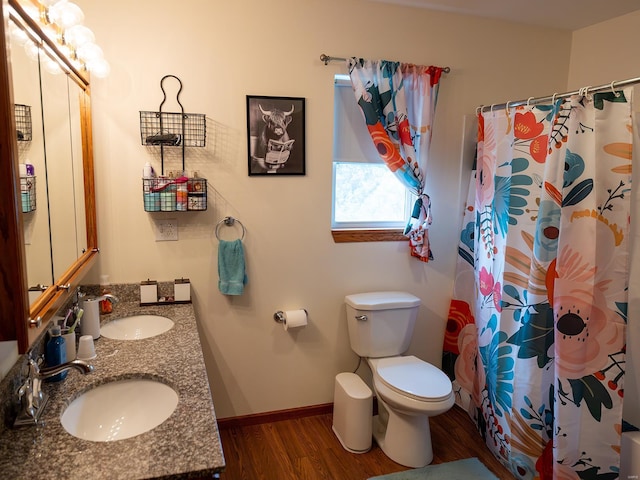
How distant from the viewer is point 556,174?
6.72 feet

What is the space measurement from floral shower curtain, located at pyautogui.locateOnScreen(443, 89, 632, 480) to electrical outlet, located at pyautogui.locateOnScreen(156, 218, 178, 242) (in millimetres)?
1797

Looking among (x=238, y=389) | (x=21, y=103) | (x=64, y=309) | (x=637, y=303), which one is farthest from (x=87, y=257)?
(x=637, y=303)

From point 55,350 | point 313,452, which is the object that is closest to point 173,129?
point 55,350

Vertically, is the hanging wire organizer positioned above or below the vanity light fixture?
below

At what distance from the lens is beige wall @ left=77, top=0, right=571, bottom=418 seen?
2.23 metres

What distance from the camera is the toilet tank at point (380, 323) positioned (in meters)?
2.57

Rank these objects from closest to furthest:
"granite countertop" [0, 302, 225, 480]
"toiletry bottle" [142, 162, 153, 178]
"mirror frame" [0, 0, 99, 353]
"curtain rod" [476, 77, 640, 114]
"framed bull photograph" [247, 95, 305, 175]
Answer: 1. "mirror frame" [0, 0, 99, 353]
2. "granite countertop" [0, 302, 225, 480]
3. "curtain rod" [476, 77, 640, 114]
4. "toiletry bottle" [142, 162, 153, 178]
5. "framed bull photograph" [247, 95, 305, 175]

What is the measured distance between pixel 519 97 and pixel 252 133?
1812 mm

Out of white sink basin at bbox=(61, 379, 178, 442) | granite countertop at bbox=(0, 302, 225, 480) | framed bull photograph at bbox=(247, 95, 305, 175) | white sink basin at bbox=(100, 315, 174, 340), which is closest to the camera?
granite countertop at bbox=(0, 302, 225, 480)

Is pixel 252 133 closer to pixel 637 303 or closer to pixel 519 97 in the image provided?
pixel 519 97

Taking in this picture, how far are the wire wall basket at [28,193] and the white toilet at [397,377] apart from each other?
5.81 feet

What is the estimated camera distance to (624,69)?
2.64 meters

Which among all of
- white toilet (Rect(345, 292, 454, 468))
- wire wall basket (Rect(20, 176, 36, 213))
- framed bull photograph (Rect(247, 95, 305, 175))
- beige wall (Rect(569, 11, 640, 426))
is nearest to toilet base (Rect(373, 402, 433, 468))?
white toilet (Rect(345, 292, 454, 468))

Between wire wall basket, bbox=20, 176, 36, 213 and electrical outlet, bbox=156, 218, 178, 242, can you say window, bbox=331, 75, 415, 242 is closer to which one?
electrical outlet, bbox=156, 218, 178, 242
